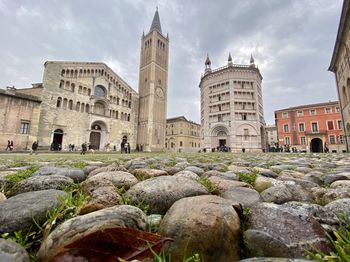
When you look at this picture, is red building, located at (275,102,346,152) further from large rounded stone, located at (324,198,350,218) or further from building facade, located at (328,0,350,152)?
large rounded stone, located at (324,198,350,218)

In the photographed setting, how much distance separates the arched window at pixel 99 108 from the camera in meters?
29.6

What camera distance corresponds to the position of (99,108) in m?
30.2

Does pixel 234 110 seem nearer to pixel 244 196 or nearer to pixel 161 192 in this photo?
pixel 244 196

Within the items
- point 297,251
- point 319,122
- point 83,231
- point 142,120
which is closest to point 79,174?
point 83,231

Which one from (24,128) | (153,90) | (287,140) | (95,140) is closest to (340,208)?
(24,128)

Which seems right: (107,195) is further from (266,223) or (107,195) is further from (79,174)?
(79,174)

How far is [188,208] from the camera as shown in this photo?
1.03m

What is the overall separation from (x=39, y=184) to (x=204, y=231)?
1531mm

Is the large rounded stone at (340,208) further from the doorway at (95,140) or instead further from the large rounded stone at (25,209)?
the doorway at (95,140)

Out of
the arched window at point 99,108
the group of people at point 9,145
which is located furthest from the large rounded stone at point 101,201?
the arched window at point 99,108

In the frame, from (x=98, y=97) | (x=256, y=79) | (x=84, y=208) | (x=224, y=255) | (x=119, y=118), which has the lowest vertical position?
(x=224, y=255)

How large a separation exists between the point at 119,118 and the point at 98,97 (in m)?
5.11

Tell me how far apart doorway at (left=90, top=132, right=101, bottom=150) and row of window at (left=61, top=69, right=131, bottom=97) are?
9351 mm

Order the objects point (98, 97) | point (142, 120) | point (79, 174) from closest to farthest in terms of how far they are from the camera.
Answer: point (79, 174), point (98, 97), point (142, 120)
